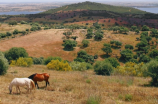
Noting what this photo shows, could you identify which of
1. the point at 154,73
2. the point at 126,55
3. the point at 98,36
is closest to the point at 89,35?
the point at 98,36

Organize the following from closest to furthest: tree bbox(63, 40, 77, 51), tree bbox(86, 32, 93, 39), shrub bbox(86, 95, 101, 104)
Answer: shrub bbox(86, 95, 101, 104) → tree bbox(63, 40, 77, 51) → tree bbox(86, 32, 93, 39)

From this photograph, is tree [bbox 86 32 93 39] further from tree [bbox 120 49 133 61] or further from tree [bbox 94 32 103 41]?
tree [bbox 120 49 133 61]

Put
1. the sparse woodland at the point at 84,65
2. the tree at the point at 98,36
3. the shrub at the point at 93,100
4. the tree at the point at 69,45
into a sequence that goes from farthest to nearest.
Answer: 1. the tree at the point at 98,36
2. the tree at the point at 69,45
3. the sparse woodland at the point at 84,65
4. the shrub at the point at 93,100

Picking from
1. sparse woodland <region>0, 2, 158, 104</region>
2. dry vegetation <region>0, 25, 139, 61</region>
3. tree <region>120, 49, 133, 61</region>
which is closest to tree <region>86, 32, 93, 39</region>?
sparse woodland <region>0, 2, 158, 104</region>

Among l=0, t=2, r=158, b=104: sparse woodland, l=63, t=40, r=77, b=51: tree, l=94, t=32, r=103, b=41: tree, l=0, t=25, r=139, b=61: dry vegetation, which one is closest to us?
l=0, t=2, r=158, b=104: sparse woodland

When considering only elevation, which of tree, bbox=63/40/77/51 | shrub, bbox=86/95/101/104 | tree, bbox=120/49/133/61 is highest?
shrub, bbox=86/95/101/104

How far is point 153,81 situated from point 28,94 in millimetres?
10858

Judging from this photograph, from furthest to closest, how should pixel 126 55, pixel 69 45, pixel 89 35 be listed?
1. pixel 89 35
2. pixel 69 45
3. pixel 126 55

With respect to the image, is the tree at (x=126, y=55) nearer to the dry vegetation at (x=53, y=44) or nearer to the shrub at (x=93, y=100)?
the dry vegetation at (x=53, y=44)

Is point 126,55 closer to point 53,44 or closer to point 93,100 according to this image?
point 53,44

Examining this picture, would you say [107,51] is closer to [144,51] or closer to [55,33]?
[144,51]

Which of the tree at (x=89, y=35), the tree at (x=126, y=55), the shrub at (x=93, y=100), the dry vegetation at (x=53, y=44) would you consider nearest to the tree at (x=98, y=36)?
the dry vegetation at (x=53, y=44)

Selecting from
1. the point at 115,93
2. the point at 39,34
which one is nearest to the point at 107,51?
the point at 39,34

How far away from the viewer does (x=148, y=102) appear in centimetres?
820
